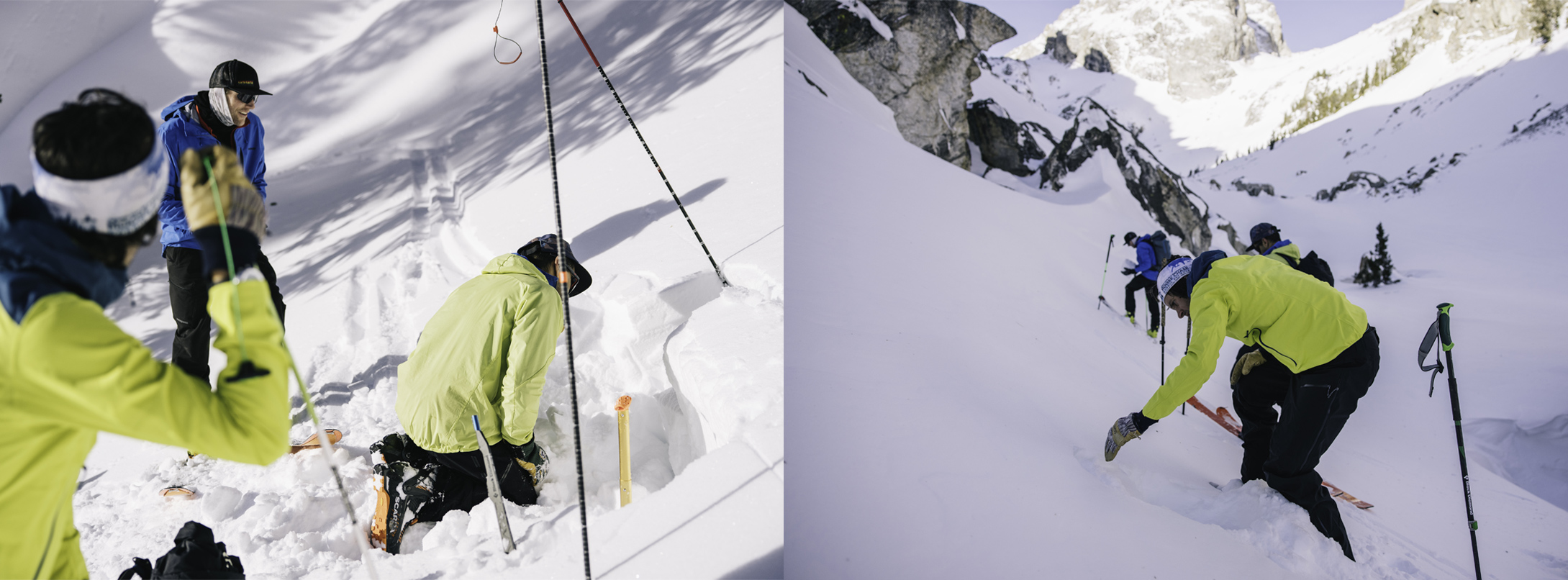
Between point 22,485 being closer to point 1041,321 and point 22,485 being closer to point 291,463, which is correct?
point 291,463

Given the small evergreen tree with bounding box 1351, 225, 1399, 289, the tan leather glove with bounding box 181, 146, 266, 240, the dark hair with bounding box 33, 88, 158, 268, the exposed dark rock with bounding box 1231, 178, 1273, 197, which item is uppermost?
the dark hair with bounding box 33, 88, 158, 268

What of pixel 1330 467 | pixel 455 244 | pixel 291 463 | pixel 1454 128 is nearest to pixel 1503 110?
pixel 1454 128

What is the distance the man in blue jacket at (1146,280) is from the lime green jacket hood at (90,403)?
7677 mm

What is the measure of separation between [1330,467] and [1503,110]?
2385cm

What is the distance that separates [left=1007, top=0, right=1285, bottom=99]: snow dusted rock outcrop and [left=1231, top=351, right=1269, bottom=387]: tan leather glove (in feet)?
199

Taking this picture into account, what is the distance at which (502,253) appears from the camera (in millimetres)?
5078

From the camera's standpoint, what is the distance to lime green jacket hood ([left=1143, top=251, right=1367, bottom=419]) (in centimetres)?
293

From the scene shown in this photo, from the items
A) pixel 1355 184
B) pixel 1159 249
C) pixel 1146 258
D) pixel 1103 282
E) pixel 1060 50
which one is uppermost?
pixel 1159 249

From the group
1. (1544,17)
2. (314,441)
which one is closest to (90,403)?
(314,441)

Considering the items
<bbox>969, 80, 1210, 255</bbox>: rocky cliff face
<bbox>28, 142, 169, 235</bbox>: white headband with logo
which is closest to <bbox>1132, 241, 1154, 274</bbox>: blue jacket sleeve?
<bbox>969, 80, 1210, 255</bbox>: rocky cliff face

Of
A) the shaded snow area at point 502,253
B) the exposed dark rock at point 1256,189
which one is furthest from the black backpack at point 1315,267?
the exposed dark rock at point 1256,189

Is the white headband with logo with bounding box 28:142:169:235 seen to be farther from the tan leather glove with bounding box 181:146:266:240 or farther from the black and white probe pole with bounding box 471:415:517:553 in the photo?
the black and white probe pole with bounding box 471:415:517:553

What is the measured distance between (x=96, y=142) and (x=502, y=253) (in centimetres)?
400

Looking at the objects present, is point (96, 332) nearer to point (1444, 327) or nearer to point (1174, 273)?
point (1174, 273)
